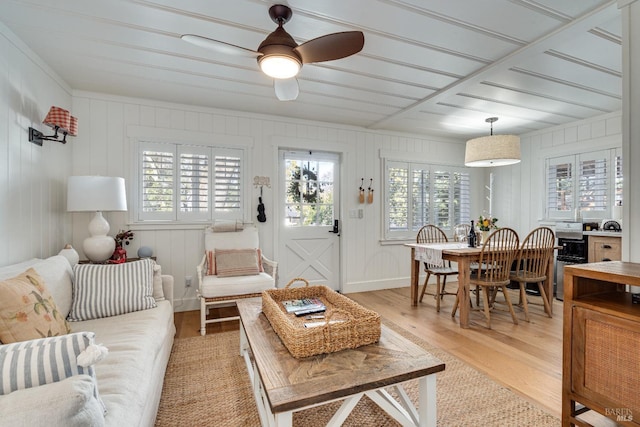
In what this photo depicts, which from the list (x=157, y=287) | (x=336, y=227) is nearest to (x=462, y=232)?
(x=336, y=227)

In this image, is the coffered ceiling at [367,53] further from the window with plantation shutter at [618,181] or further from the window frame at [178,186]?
the window with plantation shutter at [618,181]

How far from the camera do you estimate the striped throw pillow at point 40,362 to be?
0.82m

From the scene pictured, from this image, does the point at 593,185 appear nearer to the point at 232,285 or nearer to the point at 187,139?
the point at 232,285

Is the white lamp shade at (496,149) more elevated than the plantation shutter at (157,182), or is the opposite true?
the white lamp shade at (496,149)

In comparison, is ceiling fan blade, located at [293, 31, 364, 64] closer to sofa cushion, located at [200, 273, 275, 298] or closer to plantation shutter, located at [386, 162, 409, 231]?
sofa cushion, located at [200, 273, 275, 298]

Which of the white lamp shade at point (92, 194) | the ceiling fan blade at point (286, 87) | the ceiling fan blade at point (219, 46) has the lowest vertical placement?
the white lamp shade at point (92, 194)

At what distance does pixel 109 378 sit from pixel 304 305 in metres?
1.04

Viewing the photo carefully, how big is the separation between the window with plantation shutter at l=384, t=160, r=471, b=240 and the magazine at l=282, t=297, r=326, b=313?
2.78 meters

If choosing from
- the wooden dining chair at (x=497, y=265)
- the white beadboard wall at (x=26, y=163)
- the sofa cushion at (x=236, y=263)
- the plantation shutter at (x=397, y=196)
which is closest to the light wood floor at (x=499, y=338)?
the wooden dining chair at (x=497, y=265)

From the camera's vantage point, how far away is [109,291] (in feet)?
6.73

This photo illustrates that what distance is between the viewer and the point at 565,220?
4.12 meters

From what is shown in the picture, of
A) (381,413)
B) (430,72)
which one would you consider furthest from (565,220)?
(381,413)

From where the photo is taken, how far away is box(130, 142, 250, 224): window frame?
3287 mm

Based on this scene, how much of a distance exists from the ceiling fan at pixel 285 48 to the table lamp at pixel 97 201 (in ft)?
5.30
